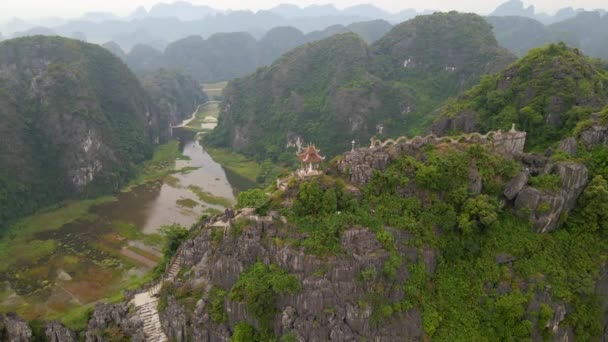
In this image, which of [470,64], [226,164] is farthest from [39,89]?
[470,64]

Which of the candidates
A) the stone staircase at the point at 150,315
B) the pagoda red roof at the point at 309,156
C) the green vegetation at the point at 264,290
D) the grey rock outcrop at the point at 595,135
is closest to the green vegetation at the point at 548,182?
the grey rock outcrop at the point at 595,135

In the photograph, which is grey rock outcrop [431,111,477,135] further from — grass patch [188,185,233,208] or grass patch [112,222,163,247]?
grass patch [112,222,163,247]

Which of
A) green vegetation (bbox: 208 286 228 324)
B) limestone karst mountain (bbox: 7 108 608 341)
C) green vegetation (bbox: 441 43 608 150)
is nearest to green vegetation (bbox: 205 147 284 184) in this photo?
green vegetation (bbox: 441 43 608 150)

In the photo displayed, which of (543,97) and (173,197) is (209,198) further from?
(543,97)

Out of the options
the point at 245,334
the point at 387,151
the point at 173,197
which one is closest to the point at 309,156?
the point at 387,151

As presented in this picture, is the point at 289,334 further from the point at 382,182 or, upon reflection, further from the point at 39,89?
the point at 39,89

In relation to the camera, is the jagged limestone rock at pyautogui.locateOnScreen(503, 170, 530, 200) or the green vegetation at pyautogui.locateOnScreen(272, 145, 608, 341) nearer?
the green vegetation at pyautogui.locateOnScreen(272, 145, 608, 341)

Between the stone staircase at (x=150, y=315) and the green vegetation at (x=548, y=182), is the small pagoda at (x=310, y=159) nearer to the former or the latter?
the stone staircase at (x=150, y=315)
